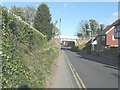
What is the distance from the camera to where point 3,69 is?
7.44 meters

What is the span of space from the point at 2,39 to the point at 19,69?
1.08m

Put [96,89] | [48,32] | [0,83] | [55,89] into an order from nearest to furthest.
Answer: [0,83], [55,89], [96,89], [48,32]

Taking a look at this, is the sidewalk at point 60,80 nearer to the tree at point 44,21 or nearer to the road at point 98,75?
the road at point 98,75

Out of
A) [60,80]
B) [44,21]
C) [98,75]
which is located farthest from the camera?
[44,21]

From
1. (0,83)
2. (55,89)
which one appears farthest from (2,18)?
(55,89)

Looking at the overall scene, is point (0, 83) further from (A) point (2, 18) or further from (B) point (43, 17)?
(B) point (43, 17)

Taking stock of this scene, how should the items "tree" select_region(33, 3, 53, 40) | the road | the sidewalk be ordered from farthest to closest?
"tree" select_region(33, 3, 53, 40), the road, the sidewalk

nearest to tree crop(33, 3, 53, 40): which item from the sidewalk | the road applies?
the road

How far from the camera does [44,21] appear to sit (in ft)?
199

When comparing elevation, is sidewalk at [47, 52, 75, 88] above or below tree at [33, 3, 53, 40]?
below

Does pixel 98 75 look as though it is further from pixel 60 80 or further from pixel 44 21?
pixel 44 21

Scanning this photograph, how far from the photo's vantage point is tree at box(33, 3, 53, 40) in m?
59.2

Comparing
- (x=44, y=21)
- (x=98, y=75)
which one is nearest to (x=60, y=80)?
(x=98, y=75)

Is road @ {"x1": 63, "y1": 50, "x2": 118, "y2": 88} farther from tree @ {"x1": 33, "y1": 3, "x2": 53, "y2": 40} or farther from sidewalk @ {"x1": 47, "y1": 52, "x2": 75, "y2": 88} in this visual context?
tree @ {"x1": 33, "y1": 3, "x2": 53, "y2": 40}
